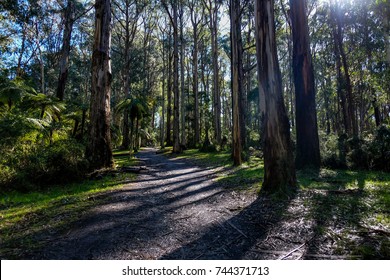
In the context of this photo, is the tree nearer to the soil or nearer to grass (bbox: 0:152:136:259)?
the soil

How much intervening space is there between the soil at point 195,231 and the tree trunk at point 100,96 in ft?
10.2

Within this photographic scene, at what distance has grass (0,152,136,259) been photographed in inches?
116

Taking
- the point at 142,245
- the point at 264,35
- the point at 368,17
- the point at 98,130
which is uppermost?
the point at 368,17

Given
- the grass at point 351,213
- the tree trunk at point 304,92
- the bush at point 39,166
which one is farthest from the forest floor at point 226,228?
the tree trunk at point 304,92

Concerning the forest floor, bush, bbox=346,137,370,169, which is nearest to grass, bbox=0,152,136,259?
the forest floor

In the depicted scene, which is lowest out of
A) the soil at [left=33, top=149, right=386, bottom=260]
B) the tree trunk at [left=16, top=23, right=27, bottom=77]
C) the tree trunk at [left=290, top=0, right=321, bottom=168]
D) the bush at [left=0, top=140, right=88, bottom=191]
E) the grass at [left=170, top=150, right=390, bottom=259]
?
the soil at [left=33, top=149, right=386, bottom=260]

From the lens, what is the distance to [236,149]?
10.0m

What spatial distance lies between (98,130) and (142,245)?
227 inches

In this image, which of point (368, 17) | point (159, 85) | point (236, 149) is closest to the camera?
point (236, 149)

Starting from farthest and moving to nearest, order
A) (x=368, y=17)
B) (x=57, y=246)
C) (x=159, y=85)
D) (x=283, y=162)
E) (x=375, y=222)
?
(x=159, y=85), (x=368, y=17), (x=283, y=162), (x=375, y=222), (x=57, y=246)

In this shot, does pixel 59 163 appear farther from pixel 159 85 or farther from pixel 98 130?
pixel 159 85

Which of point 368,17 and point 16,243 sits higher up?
point 368,17

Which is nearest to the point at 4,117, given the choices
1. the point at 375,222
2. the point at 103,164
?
the point at 103,164

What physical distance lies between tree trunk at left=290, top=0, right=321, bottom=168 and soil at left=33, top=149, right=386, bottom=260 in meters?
3.79
